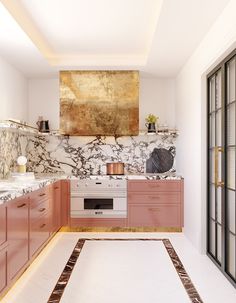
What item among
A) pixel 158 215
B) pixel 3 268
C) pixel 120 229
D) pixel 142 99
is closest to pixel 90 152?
pixel 142 99

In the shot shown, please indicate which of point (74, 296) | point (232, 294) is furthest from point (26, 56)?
point (232, 294)

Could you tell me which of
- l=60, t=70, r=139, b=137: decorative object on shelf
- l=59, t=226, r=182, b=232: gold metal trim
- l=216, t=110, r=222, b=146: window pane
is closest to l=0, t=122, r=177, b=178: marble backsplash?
l=60, t=70, r=139, b=137: decorative object on shelf

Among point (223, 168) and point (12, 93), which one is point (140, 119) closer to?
point (12, 93)

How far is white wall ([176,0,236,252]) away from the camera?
2.87 m

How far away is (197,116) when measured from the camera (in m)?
3.83

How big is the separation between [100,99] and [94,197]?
1.43 m

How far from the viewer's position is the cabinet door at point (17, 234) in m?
2.60

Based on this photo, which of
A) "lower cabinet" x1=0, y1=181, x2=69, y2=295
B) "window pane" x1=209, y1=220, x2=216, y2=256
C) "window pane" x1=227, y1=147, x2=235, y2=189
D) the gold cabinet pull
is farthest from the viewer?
"window pane" x1=209, y1=220, x2=216, y2=256

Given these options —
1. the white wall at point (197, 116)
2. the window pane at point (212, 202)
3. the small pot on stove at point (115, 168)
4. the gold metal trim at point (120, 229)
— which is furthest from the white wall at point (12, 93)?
the window pane at point (212, 202)

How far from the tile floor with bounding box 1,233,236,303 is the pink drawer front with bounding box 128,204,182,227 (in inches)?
22.6

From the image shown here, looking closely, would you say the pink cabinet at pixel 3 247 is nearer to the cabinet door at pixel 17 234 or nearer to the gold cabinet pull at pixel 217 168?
the cabinet door at pixel 17 234

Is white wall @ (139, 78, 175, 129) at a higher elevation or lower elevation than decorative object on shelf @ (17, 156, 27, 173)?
higher

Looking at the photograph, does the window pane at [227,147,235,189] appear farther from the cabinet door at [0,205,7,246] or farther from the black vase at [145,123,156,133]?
the black vase at [145,123,156,133]

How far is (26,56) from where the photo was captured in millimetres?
4113
